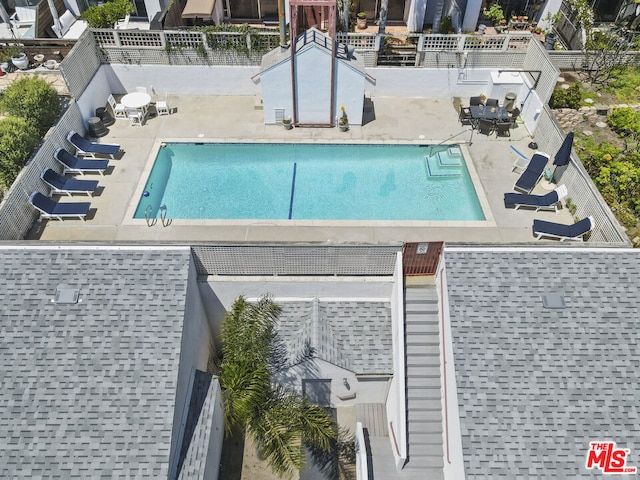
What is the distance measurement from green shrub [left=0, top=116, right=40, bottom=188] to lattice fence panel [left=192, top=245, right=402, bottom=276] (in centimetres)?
870

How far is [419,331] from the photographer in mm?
15250

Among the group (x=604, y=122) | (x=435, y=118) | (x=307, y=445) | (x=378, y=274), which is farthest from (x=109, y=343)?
(x=604, y=122)

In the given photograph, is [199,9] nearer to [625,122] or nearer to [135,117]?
[135,117]

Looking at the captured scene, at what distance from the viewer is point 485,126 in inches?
907

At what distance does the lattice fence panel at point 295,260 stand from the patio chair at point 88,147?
9277mm

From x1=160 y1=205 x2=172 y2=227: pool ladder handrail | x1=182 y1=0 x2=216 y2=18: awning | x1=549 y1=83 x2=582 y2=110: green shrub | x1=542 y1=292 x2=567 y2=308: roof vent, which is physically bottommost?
x1=160 y1=205 x2=172 y2=227: pool ladder handrail

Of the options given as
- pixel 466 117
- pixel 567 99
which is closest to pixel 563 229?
pixel 466 117

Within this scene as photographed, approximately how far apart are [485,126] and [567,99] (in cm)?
443

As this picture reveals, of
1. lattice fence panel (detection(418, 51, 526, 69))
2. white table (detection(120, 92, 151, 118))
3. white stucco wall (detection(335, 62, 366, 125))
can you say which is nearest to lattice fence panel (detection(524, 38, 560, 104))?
lattice fence panel (detection(418, 51, 526, 69))

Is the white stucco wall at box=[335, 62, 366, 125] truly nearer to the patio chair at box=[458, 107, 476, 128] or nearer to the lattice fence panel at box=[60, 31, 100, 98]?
the patio chair at box=[458, 107, 476, 128]

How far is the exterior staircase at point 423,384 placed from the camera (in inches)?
568

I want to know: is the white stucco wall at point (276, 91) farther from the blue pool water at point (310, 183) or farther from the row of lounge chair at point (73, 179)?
the row of lounge chair at point (73, 179)

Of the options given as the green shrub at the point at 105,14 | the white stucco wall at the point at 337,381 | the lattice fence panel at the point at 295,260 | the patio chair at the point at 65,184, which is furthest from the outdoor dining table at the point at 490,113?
the green shrub at the point at 105,14

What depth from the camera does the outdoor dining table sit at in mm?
22750
